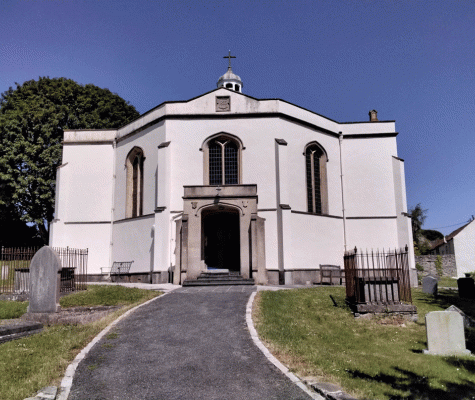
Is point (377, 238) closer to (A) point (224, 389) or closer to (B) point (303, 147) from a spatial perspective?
(B) point (303, 147)

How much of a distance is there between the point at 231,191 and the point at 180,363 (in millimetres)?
13806

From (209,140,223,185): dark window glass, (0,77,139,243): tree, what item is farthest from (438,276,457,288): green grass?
(0,77,139,243): tree

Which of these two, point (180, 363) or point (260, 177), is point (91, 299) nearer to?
point (180, 363)

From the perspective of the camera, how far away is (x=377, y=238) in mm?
25703

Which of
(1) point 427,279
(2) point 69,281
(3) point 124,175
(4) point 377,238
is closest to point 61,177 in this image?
(3) point 124,175

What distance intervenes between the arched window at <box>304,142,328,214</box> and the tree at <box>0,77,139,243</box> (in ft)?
65.0

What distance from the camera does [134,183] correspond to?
26109 millimetres

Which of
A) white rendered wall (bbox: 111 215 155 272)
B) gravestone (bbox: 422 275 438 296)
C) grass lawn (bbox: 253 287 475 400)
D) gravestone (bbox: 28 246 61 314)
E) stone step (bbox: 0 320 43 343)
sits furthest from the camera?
white rendered wall (bbox: 111 215 155 272)

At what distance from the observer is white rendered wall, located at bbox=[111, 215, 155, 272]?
23.4 metres

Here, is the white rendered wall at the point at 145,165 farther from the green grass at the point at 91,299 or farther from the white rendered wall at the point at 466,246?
the white rendered wall at the point at 466,246

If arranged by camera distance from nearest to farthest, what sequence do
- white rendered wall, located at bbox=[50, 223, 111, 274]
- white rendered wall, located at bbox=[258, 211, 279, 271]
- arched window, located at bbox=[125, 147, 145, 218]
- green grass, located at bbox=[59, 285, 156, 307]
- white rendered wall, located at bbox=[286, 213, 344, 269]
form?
green grass, located at bbox=[59, 285, 156, 307]
white rendered wall, located at bbox=[258, 211, 279, 271]
white rendered wall, located at bbox=[286, 213, 344, 269]
arched window, located at bbox=[125, 147, 145, 218]
white rendered wall, located at bbox=[50, 223, 111, 274]

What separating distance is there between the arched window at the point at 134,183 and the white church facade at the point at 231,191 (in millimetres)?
68

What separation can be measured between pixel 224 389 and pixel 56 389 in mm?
2529

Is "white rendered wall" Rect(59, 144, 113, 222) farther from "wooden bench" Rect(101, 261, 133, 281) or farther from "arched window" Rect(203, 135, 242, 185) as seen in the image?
"arched window" Rect(203, 135, 242, 185)
